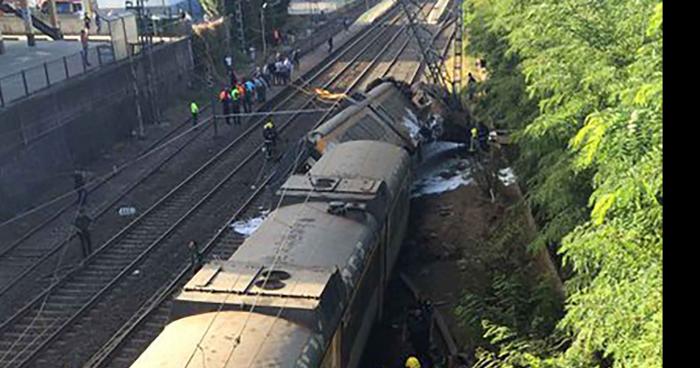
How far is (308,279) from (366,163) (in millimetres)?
6018

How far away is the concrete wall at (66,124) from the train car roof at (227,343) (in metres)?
16.0

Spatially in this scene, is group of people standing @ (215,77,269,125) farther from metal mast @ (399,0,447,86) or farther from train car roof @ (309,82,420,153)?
train car roof @ (309,82,420,153)

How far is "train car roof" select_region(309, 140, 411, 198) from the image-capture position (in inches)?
581

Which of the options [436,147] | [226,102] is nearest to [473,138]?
[436,147]

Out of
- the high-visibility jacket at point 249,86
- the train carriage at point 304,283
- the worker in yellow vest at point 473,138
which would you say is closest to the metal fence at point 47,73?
the high-visibility jacket at point 249,86

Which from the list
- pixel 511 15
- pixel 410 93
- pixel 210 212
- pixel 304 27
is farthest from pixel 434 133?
pixel 304 27

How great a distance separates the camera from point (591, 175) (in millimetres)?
10547

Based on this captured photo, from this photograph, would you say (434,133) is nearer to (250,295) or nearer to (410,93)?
(410,93)

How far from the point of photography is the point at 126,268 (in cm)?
1766

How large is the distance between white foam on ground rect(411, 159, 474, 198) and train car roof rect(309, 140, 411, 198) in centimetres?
527

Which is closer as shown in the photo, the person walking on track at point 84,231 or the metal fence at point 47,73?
the person walking on track at point 84,231

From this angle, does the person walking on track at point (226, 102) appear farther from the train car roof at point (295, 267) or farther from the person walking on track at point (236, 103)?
the train car roof at point (295, 267)

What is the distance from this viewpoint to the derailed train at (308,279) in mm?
8102
